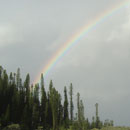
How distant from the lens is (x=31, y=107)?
54406mm

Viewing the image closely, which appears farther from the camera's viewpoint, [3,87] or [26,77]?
[26,77]

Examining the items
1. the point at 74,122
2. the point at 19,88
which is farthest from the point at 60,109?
the point at 19,88

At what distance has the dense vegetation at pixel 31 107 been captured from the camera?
51.6 metres

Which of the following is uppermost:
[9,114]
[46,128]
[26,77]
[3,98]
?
[26,77]

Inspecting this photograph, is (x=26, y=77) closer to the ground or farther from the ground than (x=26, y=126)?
farther from the ground

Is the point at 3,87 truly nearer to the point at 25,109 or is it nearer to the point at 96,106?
the point at 25,109

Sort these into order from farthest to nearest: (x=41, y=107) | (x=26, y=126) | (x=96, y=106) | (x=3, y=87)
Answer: (x=96, y=106) → (x=41, y=107) → (x=3, y=87) → (x=26, y=126)

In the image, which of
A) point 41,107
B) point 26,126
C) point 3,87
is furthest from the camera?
point 41,107

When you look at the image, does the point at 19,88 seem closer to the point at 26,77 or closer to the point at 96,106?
the point at 26,77

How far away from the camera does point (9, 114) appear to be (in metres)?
50.3

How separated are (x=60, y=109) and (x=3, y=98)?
663 inches

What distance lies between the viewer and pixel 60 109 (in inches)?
2422

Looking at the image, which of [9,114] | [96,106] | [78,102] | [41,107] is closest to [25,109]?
[9,114]

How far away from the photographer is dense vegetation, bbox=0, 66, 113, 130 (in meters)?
51.6
